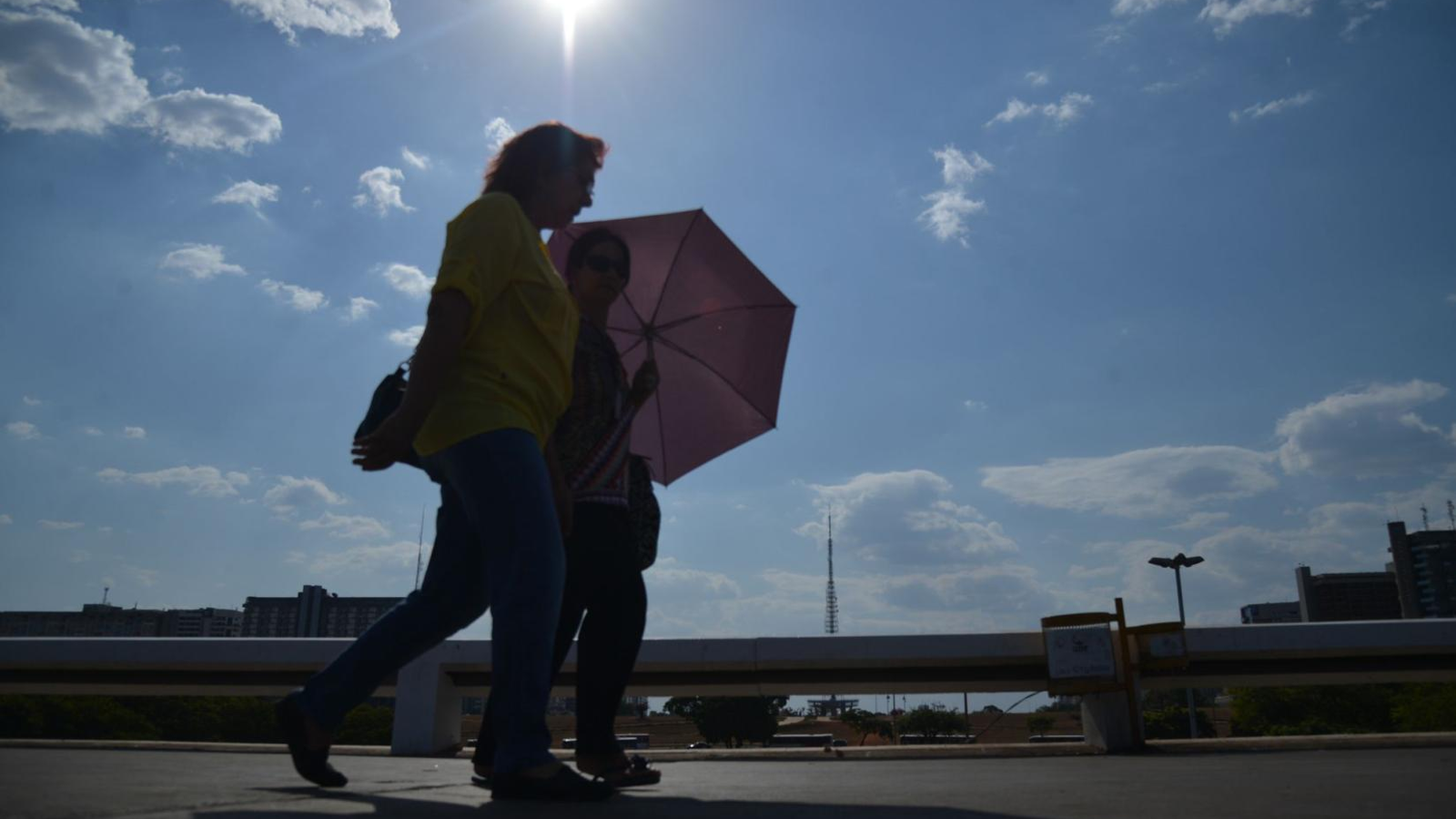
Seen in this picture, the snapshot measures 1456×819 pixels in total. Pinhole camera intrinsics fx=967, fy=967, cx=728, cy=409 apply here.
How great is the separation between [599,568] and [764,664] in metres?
6.21

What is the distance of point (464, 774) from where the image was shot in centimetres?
354

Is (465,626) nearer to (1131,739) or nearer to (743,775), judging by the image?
(743,775)

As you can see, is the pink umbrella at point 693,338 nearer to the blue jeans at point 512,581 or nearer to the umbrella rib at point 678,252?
the umbrella rib at point 678,252

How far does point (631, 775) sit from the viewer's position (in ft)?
10.4

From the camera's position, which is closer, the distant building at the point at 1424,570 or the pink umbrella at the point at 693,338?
the pink umbrella at the point at 693,338

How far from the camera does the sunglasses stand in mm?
3727

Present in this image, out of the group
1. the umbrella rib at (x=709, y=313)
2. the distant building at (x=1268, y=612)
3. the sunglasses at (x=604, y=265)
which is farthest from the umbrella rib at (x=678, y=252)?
the distant building at (x=1268, y=612)

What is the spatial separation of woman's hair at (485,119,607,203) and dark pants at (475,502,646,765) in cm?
107

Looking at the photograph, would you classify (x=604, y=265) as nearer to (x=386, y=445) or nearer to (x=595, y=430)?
(x=595, y=430)

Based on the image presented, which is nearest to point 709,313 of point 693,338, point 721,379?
point 693,338

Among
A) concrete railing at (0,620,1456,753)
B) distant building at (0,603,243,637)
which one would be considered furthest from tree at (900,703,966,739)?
distant building at (0,603,243,637)

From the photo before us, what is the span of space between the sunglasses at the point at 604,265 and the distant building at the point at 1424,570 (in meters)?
183

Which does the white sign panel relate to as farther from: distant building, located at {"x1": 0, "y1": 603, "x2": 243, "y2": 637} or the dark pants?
distant building, located at {"x1": 0, "y1": 603, "x2": 243, "y2": 637}

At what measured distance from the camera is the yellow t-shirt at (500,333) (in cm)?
245
